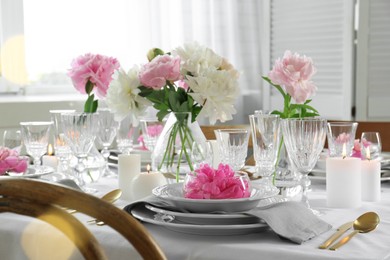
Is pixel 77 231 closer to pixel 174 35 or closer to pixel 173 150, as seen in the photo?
pixel 173 150

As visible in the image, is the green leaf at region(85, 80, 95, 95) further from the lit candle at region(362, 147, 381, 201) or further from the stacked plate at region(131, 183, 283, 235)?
the lit candle at region(362, 147, 381, 201)

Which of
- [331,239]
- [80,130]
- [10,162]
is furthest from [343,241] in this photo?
[10,162]

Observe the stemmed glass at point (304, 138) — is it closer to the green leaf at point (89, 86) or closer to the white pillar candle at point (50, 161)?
the green leaf at point (89, 86)

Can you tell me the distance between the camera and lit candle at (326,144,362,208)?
1333 mm

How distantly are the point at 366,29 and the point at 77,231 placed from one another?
8.94 ft

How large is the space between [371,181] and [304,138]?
250 millimetres

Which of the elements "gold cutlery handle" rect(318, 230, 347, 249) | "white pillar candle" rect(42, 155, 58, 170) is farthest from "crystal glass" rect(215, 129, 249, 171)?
"white pillar candle" rect(42, 155, 58, 170)

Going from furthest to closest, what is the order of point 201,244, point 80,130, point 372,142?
point 372,142
point 80,130
point 201,244

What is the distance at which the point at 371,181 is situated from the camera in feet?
4.64

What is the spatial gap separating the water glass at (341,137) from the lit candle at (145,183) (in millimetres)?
369

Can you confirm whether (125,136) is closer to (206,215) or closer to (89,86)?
(89,86)

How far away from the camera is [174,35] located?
3326mm

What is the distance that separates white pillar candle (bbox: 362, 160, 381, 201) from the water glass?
5 centimetres

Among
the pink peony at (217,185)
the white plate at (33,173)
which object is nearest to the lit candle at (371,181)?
the pink peony at (217,185)
